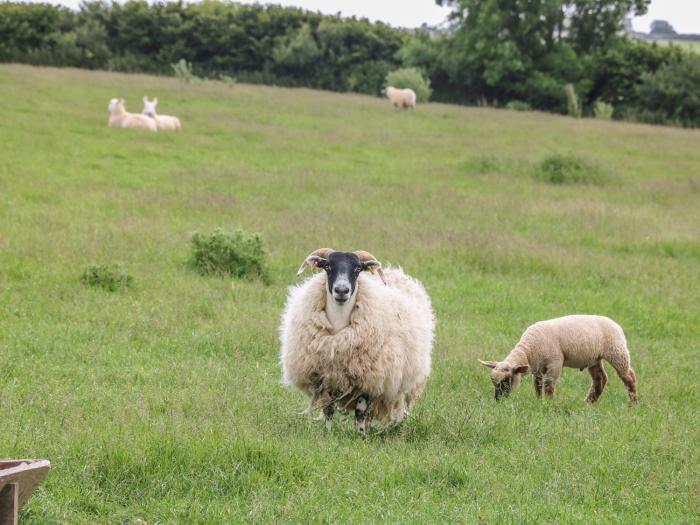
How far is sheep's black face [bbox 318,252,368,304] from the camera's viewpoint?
7.33 meters

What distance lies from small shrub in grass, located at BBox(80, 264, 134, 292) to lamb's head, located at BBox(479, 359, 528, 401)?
5629 mm

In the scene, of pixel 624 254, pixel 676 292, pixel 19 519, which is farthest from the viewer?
pixel 624 254

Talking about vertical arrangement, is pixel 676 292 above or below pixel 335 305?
below

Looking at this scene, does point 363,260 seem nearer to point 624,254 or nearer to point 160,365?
point 160,365

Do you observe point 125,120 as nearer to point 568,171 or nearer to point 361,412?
point 568,171

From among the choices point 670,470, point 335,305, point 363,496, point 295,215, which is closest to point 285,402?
point 335,305

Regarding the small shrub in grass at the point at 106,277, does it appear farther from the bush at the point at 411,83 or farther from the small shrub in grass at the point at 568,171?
the bush at the point at 411,83

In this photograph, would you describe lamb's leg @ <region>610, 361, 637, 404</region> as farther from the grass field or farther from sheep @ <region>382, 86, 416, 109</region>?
sheep @ <region>382, 86, 416, 109</region>

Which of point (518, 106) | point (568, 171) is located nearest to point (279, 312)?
point (568, 171)

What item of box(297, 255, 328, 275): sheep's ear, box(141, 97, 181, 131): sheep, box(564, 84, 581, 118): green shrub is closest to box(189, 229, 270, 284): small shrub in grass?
box(297, 255, 328, 275): sheep's ear

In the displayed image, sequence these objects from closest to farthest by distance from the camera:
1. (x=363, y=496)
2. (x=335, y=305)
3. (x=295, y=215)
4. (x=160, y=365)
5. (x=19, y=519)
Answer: (x=19, y=519) → (x=363, y=496) → (x=335, y=305) → (x=160, y=365) → (x=295, y=215)

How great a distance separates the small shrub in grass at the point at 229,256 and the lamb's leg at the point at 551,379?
5.39 metres

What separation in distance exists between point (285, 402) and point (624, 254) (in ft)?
34.6

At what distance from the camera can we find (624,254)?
17.0m
